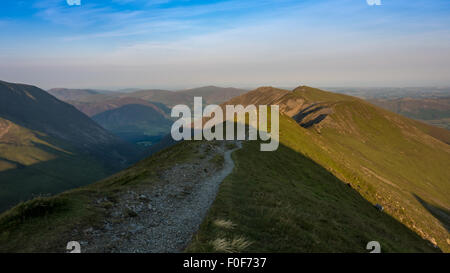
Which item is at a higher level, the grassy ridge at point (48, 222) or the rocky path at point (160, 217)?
the grassy ridge at point (48, 222)

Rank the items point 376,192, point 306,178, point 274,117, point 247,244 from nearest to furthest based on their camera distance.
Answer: point 247,244, point 306,178, point 376,192, point 274,117

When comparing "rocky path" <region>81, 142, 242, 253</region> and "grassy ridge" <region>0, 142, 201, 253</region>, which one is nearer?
"grassy ridge" <region>0, 142, 201, 253</region>

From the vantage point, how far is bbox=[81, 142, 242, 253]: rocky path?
1313 cm

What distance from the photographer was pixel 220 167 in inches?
1374

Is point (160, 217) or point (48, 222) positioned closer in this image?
point (48, 222)

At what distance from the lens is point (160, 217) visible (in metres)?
17.4

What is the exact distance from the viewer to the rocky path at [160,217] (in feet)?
43.1

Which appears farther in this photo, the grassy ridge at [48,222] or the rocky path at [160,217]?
the rocky path at [160,217]

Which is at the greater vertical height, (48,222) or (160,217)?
(48,222)

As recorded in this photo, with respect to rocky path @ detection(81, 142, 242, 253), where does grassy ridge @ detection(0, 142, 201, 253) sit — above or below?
above

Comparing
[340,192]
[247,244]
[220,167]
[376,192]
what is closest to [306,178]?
[340,192]

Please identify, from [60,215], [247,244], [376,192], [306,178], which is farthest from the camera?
[376,192]
